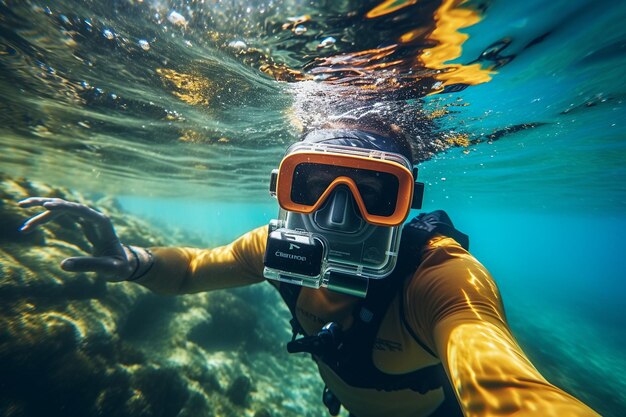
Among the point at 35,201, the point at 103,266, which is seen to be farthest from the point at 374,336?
the point at 35,201

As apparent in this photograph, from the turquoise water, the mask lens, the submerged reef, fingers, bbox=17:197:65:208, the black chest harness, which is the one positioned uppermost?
the turquoise water

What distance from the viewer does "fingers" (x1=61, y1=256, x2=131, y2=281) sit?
247cm

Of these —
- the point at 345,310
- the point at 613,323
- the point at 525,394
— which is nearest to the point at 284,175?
the point at 345,310

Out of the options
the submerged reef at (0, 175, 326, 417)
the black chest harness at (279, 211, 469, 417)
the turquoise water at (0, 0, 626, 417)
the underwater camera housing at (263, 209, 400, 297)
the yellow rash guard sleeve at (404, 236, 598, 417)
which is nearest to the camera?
the yellow rash guard sleeve at (404, 236, 598, 417)

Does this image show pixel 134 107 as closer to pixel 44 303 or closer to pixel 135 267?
pixel 44 303

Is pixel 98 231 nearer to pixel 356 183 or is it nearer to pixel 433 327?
pixel 356 183

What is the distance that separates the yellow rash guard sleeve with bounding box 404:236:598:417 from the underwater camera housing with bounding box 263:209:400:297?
1.19 feet

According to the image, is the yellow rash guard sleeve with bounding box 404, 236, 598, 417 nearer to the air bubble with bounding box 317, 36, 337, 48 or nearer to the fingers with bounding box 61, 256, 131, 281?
the fingers with bounding box 61, 256, 131, 281

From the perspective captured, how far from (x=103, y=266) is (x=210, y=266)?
1125 millimetres

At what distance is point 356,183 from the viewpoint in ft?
9.64

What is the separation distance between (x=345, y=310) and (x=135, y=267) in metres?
2.37

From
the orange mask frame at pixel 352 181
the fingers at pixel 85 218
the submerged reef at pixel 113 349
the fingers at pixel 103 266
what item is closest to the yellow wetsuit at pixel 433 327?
the fingers at pixel 103 266

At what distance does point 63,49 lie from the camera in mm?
5848

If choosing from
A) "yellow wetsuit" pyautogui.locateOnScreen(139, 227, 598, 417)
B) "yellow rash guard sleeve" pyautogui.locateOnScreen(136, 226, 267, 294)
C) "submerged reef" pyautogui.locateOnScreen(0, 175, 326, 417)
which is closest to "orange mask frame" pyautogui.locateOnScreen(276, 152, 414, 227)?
"yellow wetsuit" pyautogui.locateOnScreen(139, 227, 598, 417)
